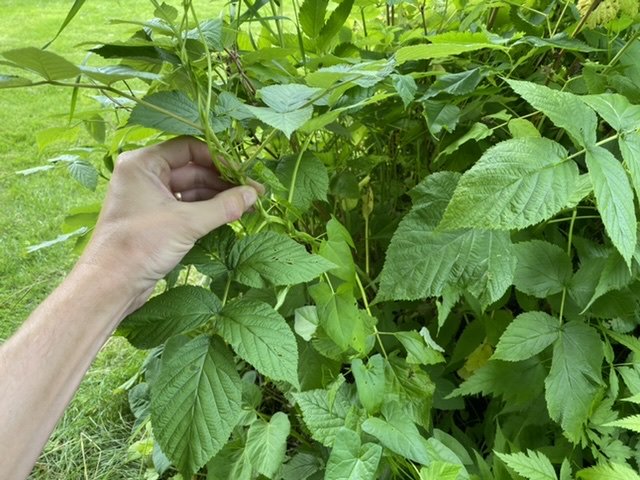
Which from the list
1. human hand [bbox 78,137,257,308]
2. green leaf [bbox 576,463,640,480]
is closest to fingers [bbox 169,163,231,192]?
human hand [bbox 78,137,257,308]

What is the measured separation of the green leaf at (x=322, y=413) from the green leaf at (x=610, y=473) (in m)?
0.29

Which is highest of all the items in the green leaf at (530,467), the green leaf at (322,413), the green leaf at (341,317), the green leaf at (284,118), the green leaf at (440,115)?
the green leaf at (284,118)

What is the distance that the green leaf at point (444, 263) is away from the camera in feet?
2.16

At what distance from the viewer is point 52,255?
2328mm

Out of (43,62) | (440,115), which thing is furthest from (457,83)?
(43,62)

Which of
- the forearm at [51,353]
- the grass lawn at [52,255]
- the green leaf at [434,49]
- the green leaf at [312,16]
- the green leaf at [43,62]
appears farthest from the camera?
the grass lawn at [52,255]

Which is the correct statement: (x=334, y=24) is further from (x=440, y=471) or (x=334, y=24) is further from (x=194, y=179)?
(x=440, y=471)

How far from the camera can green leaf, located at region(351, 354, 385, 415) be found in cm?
67

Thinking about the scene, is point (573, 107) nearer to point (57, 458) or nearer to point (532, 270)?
point (532, 270)

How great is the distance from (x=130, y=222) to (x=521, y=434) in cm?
62

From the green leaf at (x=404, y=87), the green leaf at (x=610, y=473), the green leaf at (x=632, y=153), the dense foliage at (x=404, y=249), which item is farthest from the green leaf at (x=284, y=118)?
the green leaf at (x=610, y=473)

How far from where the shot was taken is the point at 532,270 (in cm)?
76

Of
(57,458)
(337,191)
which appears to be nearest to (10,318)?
(57,458)

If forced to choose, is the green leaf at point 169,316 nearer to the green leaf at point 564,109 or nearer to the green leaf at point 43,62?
the green leaf at point 43,62
